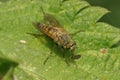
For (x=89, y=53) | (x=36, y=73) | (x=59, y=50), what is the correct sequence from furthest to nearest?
(x=59, y=50) < (x=89, y=53) < (x=36, y=73)

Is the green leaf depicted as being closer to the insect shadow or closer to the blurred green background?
the insect shadow

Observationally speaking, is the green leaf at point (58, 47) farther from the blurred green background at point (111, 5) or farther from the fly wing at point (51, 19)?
the blurred green background at point (111, 5)

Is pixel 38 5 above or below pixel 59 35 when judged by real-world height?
above

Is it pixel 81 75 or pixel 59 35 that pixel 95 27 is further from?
pixel 81 75

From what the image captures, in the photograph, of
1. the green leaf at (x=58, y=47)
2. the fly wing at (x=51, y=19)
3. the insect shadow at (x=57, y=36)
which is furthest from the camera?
the fly wing at (x=51, y=19)

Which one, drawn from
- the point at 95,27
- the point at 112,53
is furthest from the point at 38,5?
the point at 112,53

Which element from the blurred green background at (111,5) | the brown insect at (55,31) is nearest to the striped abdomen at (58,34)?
the brown insect at (55,31)
